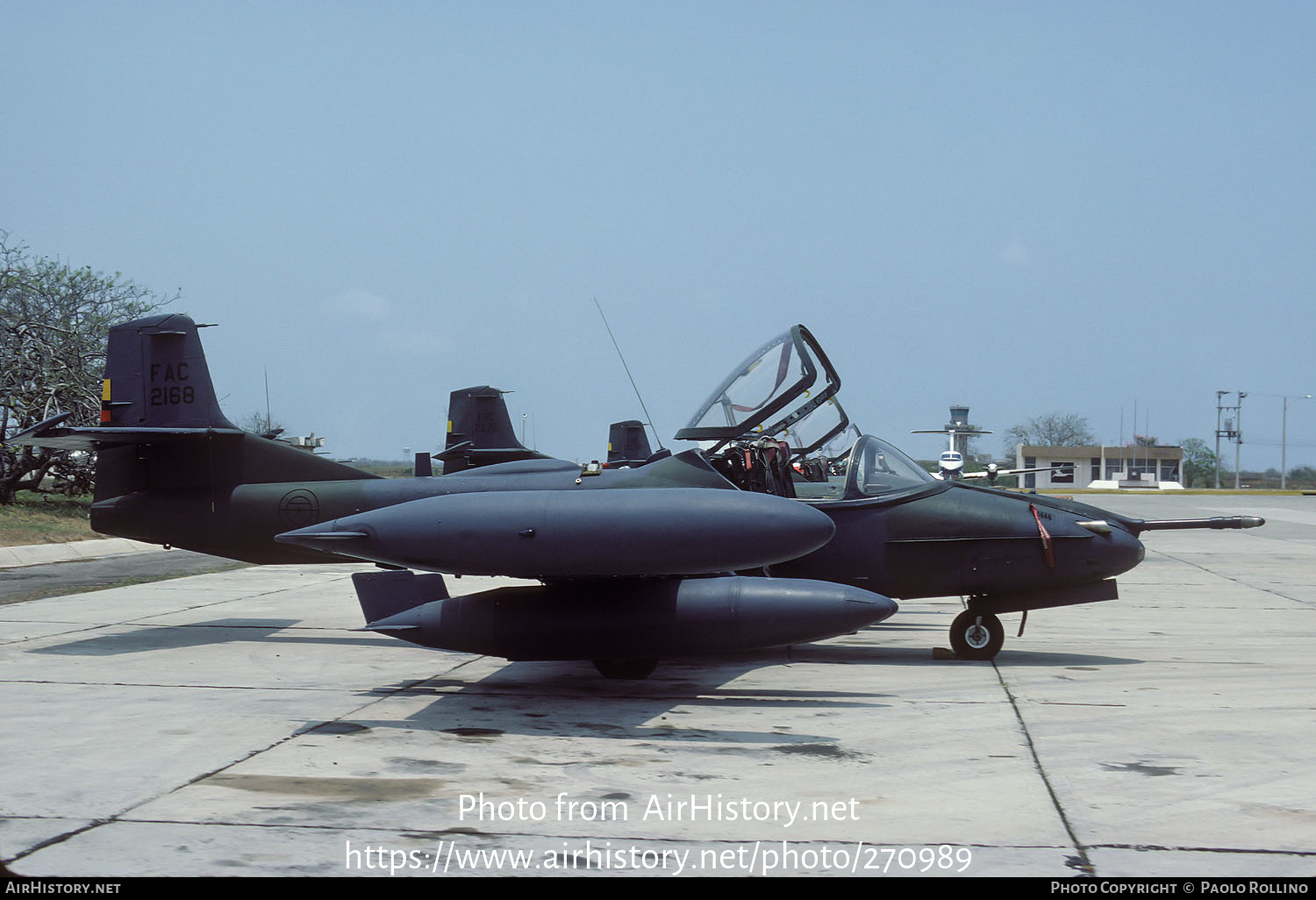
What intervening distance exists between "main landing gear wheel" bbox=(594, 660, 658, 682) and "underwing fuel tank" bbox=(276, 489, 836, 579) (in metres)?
1.26

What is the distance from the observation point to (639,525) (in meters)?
7.03

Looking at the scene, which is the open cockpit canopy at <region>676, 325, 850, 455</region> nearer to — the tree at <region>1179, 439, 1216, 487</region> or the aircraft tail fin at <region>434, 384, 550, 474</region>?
the aircraft tail fin at <region>434, 384, 550, 474</region>

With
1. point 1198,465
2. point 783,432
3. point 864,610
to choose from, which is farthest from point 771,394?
point 1198,465

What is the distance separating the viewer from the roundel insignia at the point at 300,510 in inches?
397

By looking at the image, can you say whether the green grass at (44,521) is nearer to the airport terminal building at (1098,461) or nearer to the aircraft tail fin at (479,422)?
the aircraft tail fin at (479,422)

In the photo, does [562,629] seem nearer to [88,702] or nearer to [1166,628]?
[88,702]

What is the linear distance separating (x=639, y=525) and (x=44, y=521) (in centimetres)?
2256

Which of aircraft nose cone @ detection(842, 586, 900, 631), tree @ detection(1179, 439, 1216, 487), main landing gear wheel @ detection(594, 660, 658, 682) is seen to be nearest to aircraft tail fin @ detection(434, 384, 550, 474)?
main landing gear wheel @ detection(594, 660, 658, 682)

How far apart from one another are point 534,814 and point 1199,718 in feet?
15.0

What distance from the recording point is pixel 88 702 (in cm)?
738

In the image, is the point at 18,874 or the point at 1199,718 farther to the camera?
the point at 1199,718

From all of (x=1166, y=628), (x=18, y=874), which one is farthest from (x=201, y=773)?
(x=1166, y=628)

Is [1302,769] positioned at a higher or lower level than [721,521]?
lower

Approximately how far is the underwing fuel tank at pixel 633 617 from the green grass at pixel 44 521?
617 inches
